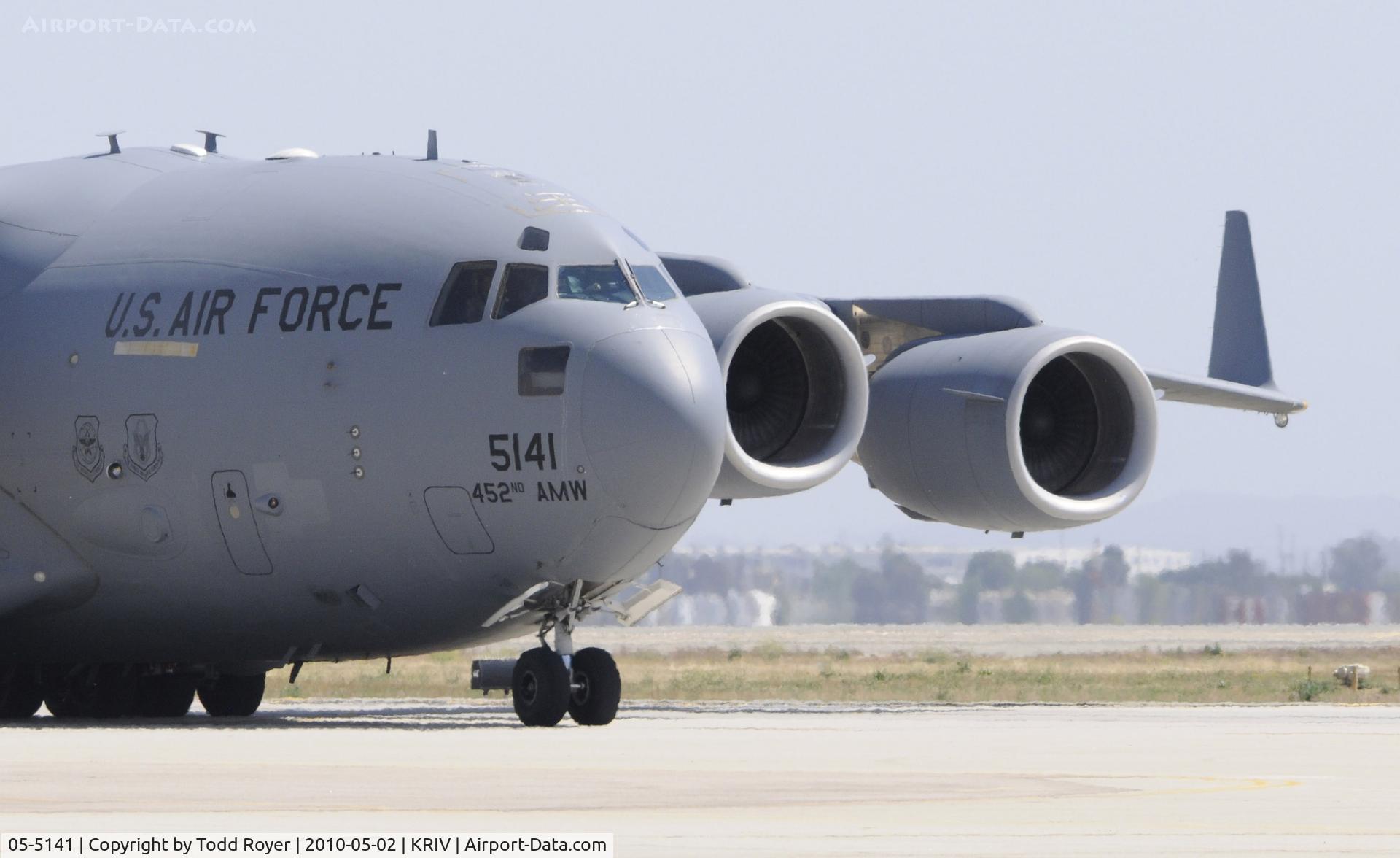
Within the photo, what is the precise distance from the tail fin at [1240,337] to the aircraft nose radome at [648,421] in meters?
13.4

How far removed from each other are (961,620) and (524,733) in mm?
60857

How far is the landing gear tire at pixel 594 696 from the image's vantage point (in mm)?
19469

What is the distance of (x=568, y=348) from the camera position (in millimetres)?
18797

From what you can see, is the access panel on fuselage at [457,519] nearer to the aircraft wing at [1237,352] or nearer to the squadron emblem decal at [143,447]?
the squadron emblem decal at [143,447]

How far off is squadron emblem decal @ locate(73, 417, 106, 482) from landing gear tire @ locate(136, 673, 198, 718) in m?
3.00

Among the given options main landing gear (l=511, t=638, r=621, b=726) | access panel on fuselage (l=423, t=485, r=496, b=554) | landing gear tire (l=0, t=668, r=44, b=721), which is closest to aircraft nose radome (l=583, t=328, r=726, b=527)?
access panel on fuselage (l=423, t=485, r=496, b=554)

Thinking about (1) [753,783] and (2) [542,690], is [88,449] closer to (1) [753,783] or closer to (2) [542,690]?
(2) [542,690]

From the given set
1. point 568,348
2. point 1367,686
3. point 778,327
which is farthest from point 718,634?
point 568,348

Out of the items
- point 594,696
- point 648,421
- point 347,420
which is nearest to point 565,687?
point 594,696

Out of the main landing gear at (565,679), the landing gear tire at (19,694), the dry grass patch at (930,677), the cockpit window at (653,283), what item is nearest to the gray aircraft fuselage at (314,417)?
the cockpit window at (653,283)

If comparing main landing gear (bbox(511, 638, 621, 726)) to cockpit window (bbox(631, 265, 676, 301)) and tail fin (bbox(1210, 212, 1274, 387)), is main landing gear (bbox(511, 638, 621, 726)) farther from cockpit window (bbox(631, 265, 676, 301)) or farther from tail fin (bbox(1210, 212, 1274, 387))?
tail fin (bbox(1210, 212, 1274, 387))

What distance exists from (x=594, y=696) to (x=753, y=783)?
6.10 meters

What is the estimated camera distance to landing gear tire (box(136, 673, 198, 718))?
2303 cm

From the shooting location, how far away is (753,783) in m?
13.5
